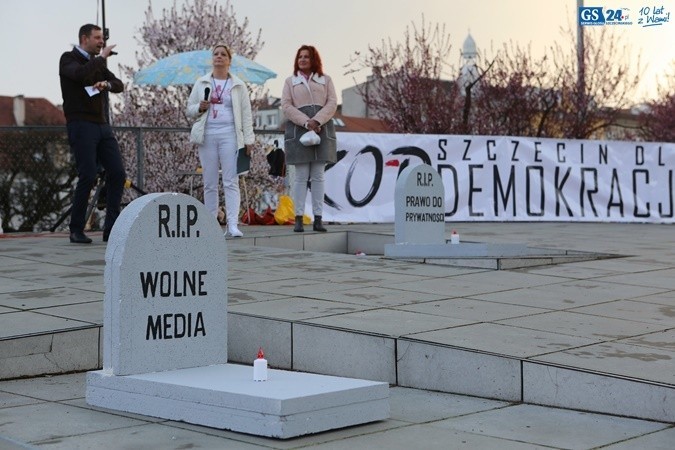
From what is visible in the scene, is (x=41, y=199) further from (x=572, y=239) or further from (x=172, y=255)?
(x=172, y=255)

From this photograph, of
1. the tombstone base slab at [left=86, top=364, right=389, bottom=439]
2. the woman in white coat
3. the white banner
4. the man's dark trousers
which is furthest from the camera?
the white banner

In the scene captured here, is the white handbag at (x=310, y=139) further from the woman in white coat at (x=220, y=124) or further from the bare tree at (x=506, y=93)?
the bare tree at (x=506, y=93)

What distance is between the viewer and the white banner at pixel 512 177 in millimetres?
18016

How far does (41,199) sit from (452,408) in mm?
13110

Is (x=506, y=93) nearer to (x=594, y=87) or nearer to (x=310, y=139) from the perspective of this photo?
(x=594, y=87)

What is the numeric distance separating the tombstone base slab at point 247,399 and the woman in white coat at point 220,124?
25.1ft

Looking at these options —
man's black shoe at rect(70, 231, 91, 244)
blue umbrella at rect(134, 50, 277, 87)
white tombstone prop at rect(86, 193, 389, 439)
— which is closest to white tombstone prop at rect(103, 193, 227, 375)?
white tombstone prop at rect(86, 193, 389, 439)

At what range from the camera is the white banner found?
18016 mm

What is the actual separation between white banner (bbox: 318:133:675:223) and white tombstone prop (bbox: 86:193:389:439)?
11.8 m

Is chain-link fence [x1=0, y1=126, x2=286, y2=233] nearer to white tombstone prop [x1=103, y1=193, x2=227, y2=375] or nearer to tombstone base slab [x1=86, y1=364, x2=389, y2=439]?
white tombstone prop [x1=103, y1=193, x2=227, y2=375]

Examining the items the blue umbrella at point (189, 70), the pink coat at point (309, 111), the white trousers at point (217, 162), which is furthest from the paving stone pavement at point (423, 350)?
the blue umbrella at point (189, 70)

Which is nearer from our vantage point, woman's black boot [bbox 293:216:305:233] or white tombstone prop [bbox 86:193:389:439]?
white tombstone prop [bbox 86:193:389:439]

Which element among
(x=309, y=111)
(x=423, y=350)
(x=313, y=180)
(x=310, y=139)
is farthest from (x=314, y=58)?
(x=423, y=350)

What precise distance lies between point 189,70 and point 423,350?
1512cm
